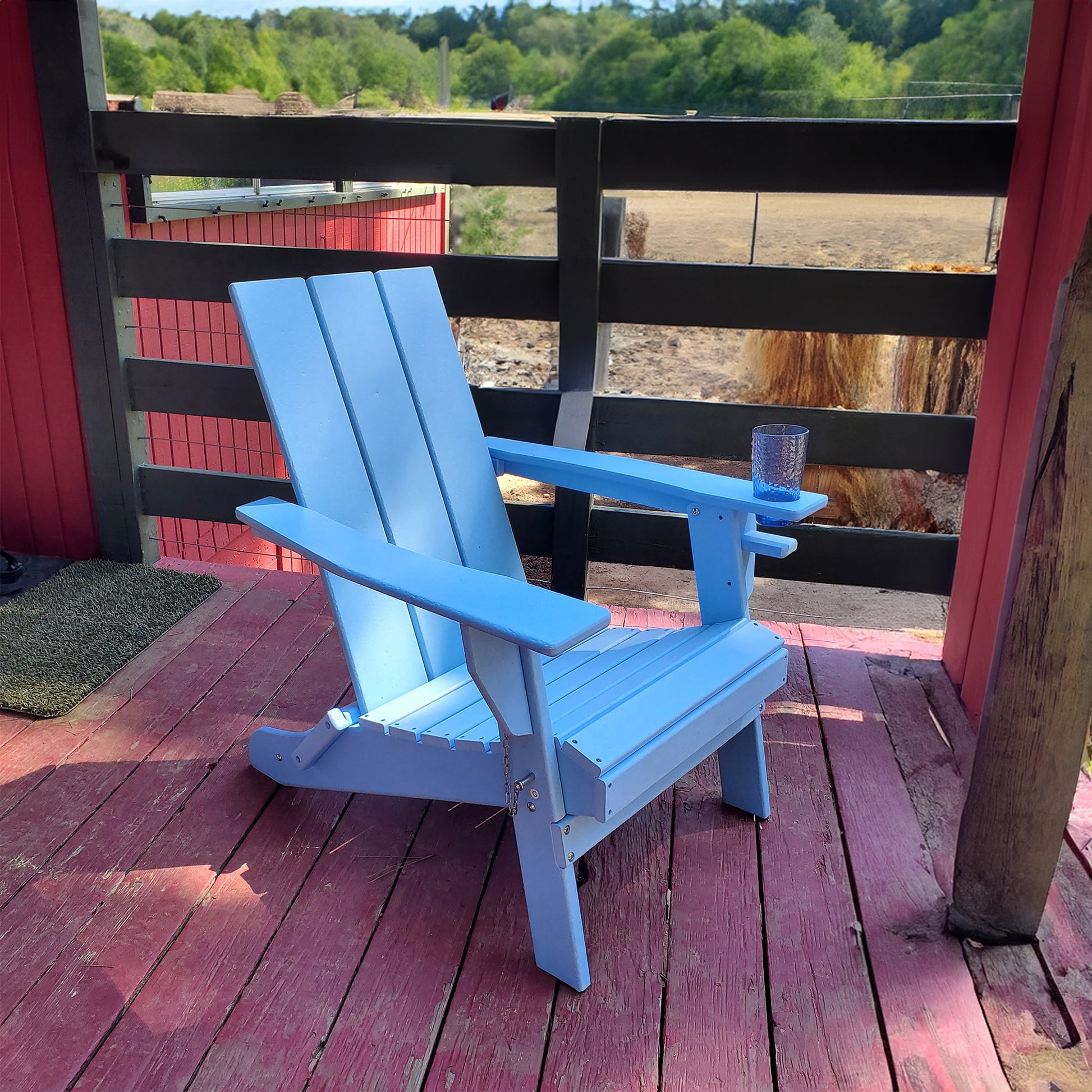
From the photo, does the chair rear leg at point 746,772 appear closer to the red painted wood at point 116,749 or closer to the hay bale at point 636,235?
the red painted wood at point 116,749

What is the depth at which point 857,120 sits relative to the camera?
215cm

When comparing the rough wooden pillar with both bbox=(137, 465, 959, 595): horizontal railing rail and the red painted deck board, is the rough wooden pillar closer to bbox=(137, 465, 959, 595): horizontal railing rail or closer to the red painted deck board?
the red painted deck board

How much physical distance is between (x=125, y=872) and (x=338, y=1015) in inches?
19.5

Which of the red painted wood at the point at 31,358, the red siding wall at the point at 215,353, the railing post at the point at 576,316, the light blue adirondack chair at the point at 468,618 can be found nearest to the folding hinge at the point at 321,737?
the light blue adirondack chair at the point at 468,618

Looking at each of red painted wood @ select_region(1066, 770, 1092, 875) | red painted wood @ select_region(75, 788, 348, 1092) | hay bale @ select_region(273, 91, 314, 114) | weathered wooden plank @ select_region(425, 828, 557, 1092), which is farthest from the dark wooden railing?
hay bale @ select_region(273, 91, 314, 114)

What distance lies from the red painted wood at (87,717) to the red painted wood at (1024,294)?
1.76 meters

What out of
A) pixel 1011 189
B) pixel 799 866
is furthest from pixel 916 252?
pixel 799 866

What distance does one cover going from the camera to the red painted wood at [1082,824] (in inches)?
66.5

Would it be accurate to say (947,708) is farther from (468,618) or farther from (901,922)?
(468,618)

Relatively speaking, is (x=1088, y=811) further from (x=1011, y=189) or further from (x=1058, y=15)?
(x=1058, y=15)

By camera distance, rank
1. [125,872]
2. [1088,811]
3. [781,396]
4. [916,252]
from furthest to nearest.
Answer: [916,252]
[781,396]
[1088,811]
[125,872]

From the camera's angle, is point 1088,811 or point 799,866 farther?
point 1088,811

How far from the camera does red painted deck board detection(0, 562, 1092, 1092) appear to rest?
127 centimetres

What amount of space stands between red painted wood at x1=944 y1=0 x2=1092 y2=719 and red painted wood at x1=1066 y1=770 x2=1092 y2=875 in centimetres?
26
